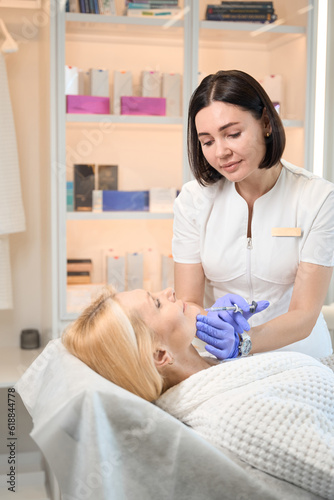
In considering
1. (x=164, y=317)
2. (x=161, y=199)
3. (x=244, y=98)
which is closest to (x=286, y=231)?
(x=244, y=98)

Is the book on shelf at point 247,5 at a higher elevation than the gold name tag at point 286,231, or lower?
higher

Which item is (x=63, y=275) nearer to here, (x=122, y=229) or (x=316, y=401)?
(x=122, y=229)

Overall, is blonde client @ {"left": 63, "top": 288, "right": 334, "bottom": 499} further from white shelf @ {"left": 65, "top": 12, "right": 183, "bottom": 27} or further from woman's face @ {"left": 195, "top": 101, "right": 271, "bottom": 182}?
white shelf @ {"left": 65, "top": 12, "right": 183, "bottom": 27}

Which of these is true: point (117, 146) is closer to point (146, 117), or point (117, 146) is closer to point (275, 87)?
point (146, 117)

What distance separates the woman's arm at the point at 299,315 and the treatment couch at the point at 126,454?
0.53m

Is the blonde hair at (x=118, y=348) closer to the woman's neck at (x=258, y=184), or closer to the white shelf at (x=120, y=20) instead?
the woman's neck at (x=258, y=184)

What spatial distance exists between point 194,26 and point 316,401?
2.13 m

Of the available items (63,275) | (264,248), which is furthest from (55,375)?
(63,275)

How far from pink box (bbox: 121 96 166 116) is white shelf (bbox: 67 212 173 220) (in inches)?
19.3

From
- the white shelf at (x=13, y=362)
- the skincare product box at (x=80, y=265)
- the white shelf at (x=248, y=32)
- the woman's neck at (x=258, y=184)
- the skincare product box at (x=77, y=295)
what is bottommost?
the white shelf at (x=13, y=362)

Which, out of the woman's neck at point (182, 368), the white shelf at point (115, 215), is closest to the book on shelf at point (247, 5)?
the white shelf at point (115, 215)

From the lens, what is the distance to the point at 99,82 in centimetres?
288

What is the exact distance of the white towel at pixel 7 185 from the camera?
287 centimetres

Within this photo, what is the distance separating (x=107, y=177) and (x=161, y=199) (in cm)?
29
